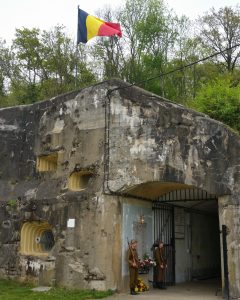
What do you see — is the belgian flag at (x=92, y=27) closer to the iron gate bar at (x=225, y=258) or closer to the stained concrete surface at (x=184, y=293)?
the iron gate bar at (x=225, y=258)

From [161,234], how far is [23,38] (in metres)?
24.5

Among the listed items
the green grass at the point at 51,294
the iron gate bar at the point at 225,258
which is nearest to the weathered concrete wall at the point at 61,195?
the green grass at the point at 51,294

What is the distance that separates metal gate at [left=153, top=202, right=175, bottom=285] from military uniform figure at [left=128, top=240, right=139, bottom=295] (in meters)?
2.09

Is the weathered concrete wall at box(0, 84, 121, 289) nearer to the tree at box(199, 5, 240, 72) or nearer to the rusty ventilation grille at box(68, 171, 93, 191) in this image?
the rusty ventilation grille at box(68, 171, 93, 191)

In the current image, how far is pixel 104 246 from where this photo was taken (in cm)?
1249

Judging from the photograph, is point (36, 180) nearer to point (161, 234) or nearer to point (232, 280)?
point (161, 234)

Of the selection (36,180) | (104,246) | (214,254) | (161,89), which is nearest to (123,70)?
(161,89)

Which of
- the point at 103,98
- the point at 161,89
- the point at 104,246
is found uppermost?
the point at 161,89

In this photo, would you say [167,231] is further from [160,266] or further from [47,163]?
[47,163]

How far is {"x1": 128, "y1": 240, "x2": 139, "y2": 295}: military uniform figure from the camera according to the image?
12.6 metres

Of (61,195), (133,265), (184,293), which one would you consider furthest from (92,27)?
(184,293)

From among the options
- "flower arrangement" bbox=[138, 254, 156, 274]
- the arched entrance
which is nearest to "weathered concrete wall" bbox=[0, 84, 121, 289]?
"flower arrangement" bbox=[138, 254, 156, 274]

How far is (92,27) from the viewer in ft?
47.4

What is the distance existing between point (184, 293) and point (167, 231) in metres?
2.58
